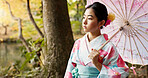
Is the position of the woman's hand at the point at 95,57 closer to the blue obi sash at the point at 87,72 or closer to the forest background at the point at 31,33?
the blue obi sash at the point at 87,72

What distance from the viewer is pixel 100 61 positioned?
50.4 inches

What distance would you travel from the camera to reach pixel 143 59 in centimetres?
161

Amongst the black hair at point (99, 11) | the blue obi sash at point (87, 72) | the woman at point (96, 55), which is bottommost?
the blue obi sash at point (87, 72)

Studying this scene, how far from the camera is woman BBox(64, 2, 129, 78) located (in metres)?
1.24

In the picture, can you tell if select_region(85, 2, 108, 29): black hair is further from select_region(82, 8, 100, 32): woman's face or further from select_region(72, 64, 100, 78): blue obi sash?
select_region(72, 64, 100, 78): blue obi sash

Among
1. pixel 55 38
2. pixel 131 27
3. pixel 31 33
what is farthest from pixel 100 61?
pixel 31 33

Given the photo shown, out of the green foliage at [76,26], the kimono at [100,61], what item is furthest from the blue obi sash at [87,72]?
the green foliage at [76,26]

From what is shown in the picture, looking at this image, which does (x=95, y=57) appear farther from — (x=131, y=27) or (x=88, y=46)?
(x=131, y=27)

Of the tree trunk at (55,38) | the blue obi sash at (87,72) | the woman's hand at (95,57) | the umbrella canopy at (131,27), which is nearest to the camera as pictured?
the woman's hand at (95,57)

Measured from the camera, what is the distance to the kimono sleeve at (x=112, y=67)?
1.23 metres

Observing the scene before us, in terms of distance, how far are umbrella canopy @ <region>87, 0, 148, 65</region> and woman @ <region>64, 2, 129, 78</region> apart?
0.45ft

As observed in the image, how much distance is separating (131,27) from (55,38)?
1286 mm

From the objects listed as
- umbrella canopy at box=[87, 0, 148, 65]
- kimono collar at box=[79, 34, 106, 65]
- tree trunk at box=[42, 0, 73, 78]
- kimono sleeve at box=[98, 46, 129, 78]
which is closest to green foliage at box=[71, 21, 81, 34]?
tree trunk at box=[42, 0, 73, 78]

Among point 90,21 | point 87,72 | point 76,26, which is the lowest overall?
point 87,72
